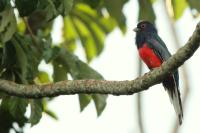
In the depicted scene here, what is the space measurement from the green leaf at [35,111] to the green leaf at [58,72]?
0.52 meters

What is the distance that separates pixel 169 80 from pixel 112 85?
4.82 feet

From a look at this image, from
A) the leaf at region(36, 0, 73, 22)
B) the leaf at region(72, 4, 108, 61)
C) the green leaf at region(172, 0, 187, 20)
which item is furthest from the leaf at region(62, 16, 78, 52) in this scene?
the leaf at region(36, 0, 73, 22)

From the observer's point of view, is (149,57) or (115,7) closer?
(115,7)

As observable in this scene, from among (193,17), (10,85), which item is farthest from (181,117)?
(10,85)

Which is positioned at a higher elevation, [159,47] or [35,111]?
[159,47]

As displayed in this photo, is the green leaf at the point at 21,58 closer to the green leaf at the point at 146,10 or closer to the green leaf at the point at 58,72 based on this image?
the green leaf at the point at 58,72

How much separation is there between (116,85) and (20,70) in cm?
119

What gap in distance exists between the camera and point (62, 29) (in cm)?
704

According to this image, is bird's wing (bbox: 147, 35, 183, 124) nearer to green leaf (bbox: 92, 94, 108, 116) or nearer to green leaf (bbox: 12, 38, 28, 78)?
green leaf (bbox: 92, 94, 108, 116)

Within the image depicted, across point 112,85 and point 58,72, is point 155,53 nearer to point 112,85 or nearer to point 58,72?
point 58,72

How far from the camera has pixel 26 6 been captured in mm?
4008

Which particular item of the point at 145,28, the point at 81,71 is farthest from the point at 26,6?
the point at 145,28

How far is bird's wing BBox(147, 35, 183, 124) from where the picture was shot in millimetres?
4992

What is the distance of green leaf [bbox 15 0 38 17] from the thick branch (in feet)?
1.77
